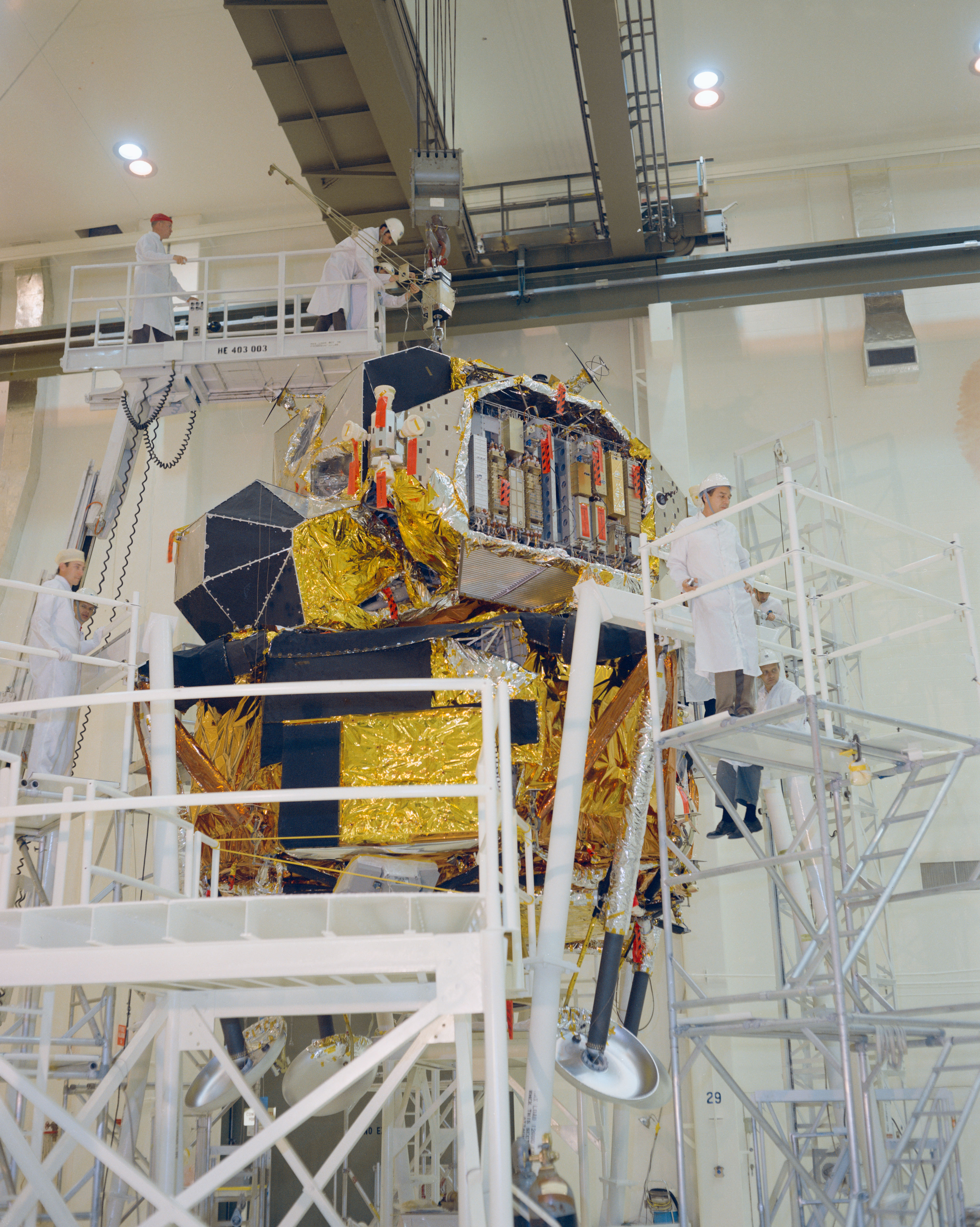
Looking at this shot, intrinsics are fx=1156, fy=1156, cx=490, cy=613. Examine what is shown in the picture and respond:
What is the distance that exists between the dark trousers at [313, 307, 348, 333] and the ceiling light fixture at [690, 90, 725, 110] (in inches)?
265

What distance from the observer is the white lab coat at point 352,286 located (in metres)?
13.0

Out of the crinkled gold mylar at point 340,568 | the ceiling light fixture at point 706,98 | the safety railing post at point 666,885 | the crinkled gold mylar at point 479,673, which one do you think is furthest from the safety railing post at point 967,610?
the ceiling light fixture at point 706,98

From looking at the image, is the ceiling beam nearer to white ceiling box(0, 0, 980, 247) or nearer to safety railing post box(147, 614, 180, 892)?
white ceiling box(0, 0, 980, 247)

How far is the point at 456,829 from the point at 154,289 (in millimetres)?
7970

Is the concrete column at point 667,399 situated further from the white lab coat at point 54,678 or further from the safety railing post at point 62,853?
the safety railing post at point 62,853

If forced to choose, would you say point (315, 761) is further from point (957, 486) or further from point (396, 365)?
point (957, 486)

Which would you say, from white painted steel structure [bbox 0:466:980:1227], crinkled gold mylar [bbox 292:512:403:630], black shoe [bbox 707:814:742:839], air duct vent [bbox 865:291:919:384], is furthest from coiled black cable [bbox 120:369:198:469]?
air duct vent [bbox 865:291:919:384]

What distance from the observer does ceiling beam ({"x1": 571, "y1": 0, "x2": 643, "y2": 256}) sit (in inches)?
500

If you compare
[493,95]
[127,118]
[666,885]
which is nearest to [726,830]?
[666,885]

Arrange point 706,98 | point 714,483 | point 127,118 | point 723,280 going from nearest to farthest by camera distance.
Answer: point 714,483, point 723,280, point 706,98, point 127,118

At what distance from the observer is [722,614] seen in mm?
7980

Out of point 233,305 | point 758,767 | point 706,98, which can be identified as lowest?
point 758,767

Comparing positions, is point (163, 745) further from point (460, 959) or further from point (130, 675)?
point (460, 959)

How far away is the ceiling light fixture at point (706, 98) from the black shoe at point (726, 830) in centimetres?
1062
